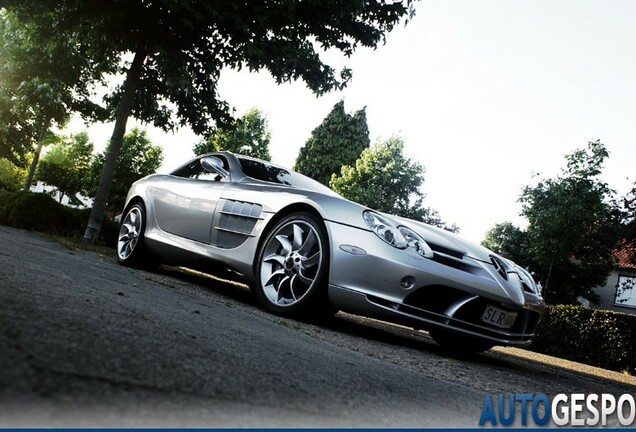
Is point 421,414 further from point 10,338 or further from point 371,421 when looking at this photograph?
point 10,338

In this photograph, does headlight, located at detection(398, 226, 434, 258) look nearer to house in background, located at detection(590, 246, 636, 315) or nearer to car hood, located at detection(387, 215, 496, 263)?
car hood, located at detection(387, 215, 496, 263)

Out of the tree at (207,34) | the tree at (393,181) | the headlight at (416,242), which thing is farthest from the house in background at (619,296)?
the headlight at (416,242)

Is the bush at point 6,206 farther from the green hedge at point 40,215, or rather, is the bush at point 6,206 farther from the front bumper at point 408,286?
the front bumper at point 408,286

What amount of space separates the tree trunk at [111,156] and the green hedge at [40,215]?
585 millimetres

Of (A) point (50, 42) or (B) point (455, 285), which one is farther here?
(A) point (50, 42)

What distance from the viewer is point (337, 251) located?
13.4ft

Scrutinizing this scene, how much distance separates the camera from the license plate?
4.14 meters

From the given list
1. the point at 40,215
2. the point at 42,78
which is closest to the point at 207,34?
the point at 40,215

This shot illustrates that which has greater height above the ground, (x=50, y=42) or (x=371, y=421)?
(x=50, y=42)

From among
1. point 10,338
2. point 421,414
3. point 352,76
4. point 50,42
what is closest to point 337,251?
point 421,414

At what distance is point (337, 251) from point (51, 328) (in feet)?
8.32

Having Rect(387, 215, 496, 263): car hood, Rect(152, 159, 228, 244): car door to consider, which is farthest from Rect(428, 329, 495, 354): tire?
Rect(152, 159, 228, 244): car door

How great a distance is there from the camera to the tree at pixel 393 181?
37312 millimetres

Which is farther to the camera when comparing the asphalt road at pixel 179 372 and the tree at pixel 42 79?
the tree at pixel 42 79
